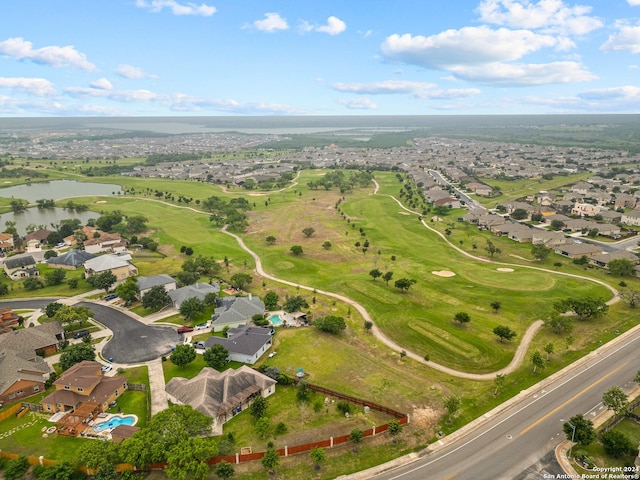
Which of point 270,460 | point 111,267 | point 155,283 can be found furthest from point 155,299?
point 270,460

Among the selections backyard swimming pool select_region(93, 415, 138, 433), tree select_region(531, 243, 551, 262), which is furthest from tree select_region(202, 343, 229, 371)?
tree select_region(531, 243, 551, 262)

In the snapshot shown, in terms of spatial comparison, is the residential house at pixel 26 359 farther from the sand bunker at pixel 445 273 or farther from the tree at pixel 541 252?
the tree at pixel 541 252

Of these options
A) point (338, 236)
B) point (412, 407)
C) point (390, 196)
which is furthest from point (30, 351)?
point (390, 196)

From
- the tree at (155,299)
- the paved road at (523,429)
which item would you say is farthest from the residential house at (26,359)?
the paved road at (523,429)

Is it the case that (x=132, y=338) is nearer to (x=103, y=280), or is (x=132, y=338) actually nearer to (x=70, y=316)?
(x=70, y=316)

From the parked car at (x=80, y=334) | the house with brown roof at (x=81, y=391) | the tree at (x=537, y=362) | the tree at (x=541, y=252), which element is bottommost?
the parked car at (x=80, y=334)

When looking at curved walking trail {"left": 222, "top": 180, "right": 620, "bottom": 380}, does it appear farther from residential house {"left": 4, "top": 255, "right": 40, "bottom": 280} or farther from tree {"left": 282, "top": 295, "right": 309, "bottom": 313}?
residential house {"left": 4, "top": 255, "right": 40, "bottom": 280}
